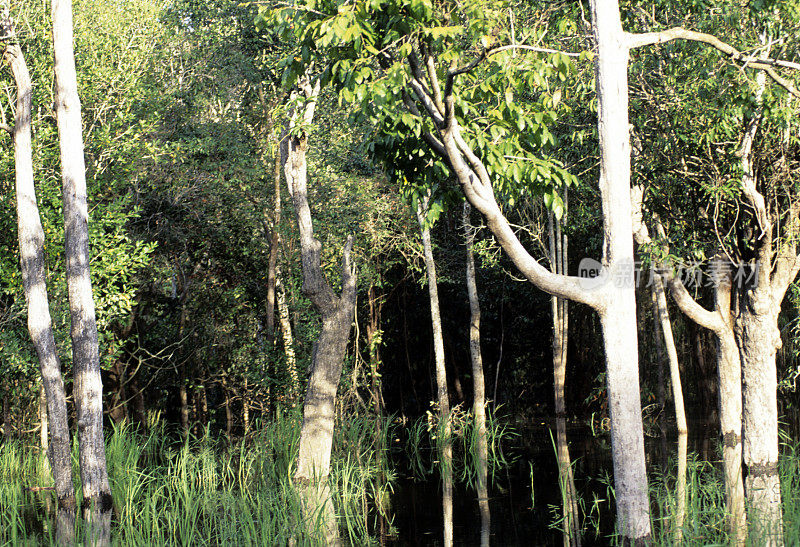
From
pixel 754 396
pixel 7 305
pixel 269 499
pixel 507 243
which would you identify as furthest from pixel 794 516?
pixel 7 305

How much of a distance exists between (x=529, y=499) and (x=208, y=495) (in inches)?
144

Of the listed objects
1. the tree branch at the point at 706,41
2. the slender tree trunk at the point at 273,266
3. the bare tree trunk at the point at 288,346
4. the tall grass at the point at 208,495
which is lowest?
the tall grass at the point at 208,495

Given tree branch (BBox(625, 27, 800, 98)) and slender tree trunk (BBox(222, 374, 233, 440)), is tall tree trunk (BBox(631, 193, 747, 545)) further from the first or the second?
slender tree trunk (BBox(222, 374, 233, 440))

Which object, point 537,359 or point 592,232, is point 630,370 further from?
point 537,359

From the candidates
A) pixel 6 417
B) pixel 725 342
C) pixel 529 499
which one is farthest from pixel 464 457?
pixel 6 417

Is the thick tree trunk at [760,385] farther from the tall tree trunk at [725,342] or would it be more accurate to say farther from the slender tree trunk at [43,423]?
the slender tree trunk at [43,423]

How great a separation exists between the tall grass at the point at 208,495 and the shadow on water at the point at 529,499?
0.49 m

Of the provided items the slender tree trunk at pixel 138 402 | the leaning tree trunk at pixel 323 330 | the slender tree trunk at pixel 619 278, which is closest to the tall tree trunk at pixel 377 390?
the leaning tree trunk at pixel 323 330

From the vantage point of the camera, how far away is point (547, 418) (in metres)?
18.1

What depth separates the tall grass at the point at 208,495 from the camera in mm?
7113

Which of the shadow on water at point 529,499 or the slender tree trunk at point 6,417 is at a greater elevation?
the slender tree trunk at point 6,417

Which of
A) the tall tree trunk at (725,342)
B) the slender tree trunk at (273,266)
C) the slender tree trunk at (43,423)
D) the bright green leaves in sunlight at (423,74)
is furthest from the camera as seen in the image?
the slender tree trunk at (273,266)

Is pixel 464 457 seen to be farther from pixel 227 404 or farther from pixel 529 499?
pixel 227 404

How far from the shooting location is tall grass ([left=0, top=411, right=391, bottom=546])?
23.3ft
